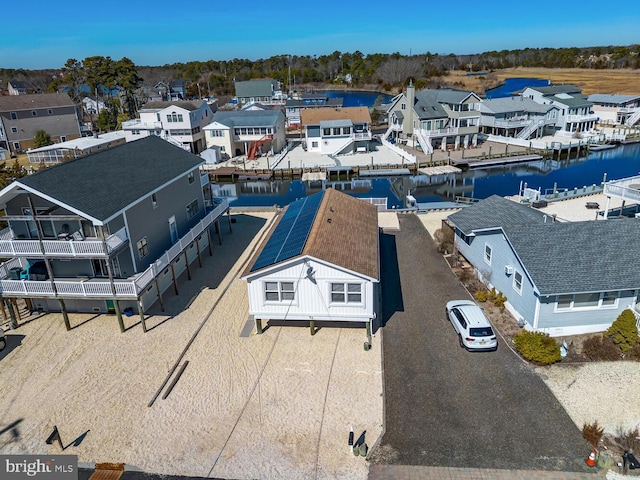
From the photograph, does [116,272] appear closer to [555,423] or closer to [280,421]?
[280,421]

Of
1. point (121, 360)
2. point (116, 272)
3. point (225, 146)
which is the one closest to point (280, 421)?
point (121, 360)

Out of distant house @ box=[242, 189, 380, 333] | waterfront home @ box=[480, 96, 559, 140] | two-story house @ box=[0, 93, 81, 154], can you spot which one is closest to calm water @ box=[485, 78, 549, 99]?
waterfront home @ box=[480, 96, 559, 140]

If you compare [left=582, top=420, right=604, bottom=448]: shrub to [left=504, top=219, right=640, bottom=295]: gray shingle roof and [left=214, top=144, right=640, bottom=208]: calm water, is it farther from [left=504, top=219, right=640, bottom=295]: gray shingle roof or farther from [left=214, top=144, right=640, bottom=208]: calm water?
[left=214, top=144, right=640, bottom=208]: calm water

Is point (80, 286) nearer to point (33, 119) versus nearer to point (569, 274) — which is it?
point (569, 274)

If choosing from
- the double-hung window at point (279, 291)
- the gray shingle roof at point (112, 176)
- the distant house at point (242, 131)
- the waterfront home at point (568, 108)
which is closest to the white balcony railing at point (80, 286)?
the gray shingle roof at point (112, 176)

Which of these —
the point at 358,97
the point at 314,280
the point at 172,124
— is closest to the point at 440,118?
the point at 172,124

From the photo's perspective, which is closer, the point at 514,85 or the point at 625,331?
the point at 625,331
